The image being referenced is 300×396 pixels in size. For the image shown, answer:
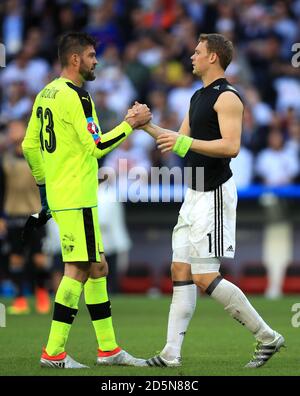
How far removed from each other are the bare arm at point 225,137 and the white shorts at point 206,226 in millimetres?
346

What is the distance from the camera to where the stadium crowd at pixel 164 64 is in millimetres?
17219

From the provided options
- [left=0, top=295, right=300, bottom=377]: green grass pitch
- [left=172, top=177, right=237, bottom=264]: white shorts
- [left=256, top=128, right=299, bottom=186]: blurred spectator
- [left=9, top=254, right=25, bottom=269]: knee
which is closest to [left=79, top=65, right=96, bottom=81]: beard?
[left=172, top=177, right=237, bottom=264]: white shorts

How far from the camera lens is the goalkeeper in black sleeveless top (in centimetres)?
788

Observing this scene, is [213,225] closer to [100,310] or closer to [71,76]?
[100,310]

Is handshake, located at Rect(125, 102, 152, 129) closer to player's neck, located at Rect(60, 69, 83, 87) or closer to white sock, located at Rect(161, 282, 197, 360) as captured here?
player's neck, located at Rect(60, 69, 83, 87)

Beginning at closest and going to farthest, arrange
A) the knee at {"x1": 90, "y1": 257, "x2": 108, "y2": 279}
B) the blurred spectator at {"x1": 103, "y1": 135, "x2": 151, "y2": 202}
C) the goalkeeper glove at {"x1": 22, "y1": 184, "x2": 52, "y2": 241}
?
the knee at {"x1": 90, "y1": 257, "x2": 108, "y2": 279} < the goalkeeper glove at {"x1": 22, "y1": 184, "x2": 52, "y2": 241} < the blurred spectator at {"x1": 103, "y1": 135, "x2": 151, "y2": 202}

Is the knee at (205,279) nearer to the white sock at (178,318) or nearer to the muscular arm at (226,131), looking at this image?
the white sock at (178,318)

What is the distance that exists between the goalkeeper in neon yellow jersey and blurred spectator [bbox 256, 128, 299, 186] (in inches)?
354

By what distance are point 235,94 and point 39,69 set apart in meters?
11.7

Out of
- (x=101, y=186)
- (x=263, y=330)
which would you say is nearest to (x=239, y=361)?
(x=263, y=330)

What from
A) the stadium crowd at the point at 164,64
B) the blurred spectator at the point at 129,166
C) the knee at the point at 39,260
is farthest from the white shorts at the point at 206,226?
the stadium crowd at the point at 164,64

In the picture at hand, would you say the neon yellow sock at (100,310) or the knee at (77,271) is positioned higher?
the knee at (77,271)
